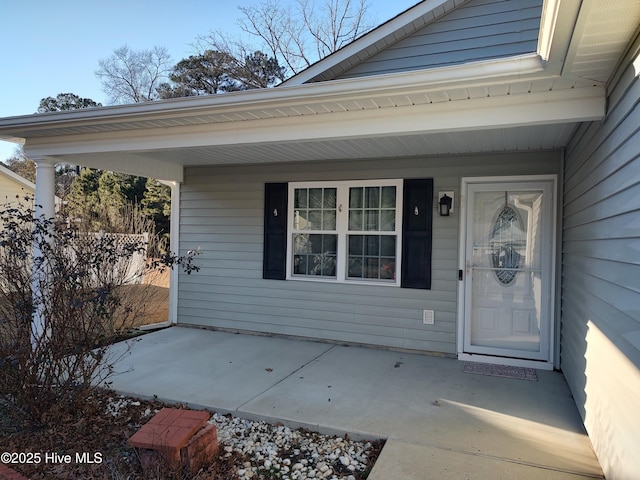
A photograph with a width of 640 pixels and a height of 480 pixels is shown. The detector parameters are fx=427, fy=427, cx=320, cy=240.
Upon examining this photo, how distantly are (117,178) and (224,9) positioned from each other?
8.34m

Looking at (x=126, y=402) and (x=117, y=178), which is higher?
(x=117, y=178)

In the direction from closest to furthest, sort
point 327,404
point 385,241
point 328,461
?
1. point 328,461
2. point 327,404
3. point 385,241

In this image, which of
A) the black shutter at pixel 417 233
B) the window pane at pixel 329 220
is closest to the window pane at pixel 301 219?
the window pane at pixel 329 220

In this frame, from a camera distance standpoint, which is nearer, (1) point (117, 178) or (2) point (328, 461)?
(2) point (328, 461)

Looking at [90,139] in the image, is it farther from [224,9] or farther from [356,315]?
[224,9]

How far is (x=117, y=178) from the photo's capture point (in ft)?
59.3

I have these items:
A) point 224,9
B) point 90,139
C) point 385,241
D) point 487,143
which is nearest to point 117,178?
point 224,9

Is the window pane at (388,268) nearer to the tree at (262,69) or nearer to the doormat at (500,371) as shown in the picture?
the doormat at (500,371)

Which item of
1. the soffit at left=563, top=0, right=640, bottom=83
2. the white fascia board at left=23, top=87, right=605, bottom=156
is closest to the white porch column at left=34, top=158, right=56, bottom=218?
the white fascia board at left=23, top=87, right=605, bottom=156

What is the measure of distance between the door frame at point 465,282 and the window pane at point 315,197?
1.74m

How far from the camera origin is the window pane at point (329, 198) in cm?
540

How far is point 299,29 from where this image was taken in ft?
48.9

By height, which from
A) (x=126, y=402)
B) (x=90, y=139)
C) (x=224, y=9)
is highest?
(x=224, y=9)

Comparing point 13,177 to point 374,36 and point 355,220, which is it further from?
point 374,36
